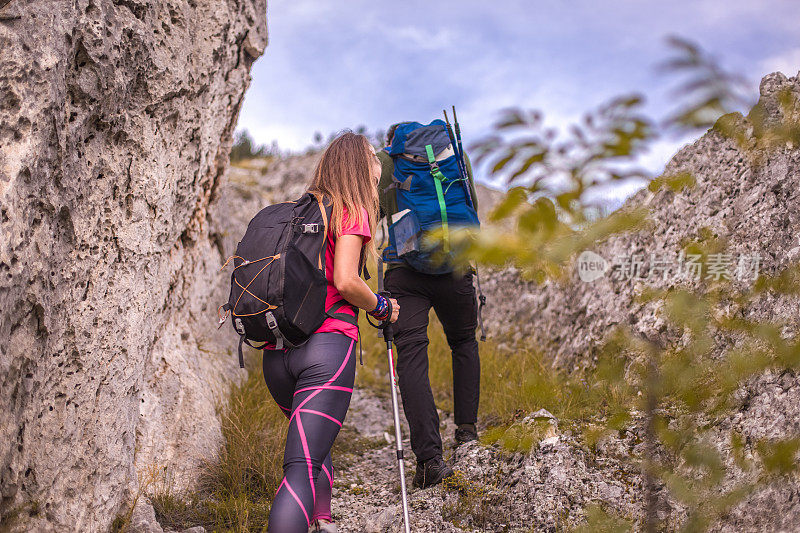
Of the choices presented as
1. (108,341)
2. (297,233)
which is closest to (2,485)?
(108,341)

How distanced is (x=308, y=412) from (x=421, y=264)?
1543mm

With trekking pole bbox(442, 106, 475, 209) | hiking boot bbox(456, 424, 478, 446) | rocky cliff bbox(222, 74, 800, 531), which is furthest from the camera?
hiking boot bbox(456, 424, 478, 446)

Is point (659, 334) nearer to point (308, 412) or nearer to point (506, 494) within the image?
point (506, 494)

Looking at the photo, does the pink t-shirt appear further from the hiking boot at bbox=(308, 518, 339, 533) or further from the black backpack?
the hiking boot at bbox=(308, 518, 339, 533)

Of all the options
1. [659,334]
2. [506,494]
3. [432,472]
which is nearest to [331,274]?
[432,472]

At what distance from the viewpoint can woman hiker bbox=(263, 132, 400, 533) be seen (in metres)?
2.77

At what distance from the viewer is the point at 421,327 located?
4250 millimetres

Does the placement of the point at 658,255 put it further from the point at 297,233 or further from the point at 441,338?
the point at 297,233

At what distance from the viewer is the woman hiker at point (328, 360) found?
2773 millimetres

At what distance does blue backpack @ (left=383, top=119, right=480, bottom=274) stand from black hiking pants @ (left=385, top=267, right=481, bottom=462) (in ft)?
0.46

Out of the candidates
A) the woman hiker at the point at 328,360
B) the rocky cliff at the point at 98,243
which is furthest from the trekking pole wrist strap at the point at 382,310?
the rocky cliff at the point at 98,243

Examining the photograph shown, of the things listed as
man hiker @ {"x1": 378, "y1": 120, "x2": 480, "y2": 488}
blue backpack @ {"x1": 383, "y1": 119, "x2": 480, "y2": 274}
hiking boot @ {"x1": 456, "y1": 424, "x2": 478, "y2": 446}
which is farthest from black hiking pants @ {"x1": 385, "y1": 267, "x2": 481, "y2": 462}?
hiking boot @ {"x1": 456, "y1": 424, "x2": 478, "y2": 446}

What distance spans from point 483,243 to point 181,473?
138 inches

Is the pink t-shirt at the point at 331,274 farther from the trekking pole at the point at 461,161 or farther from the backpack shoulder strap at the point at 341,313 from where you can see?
the trekking pole at the point at 461,161
